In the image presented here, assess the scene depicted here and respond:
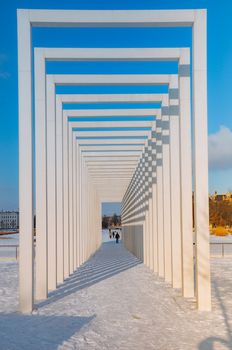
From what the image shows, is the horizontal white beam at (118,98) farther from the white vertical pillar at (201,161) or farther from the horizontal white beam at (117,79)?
the white vertical pillar at (201,161)

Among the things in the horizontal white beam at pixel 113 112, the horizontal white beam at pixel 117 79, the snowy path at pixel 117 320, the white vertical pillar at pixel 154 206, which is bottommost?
the snowy path at pixel 117 320

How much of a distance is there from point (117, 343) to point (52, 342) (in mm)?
890

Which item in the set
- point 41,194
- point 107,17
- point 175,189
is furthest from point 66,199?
point 107,17

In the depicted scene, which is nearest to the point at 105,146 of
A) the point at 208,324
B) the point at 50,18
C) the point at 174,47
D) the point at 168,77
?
the point at 168,77

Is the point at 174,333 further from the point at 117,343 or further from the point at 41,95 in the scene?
the point at 41,95

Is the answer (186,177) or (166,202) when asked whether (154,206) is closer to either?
(166,202)

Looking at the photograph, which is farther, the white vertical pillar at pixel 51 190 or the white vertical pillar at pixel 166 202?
the white vertical pillar at pixel 166 202

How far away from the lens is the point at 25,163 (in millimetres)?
8914

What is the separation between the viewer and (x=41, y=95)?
10477 millimetres

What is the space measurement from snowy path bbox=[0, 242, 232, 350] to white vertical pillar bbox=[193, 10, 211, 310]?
0.59 meters

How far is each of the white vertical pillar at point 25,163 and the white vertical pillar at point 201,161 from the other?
10.5 ft

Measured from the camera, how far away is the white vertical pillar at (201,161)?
8648 mm

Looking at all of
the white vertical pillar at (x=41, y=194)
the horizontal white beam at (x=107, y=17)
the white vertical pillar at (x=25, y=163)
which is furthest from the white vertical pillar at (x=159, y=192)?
the white vertical pillar at (x=25, y=163)

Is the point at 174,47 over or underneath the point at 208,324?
over
